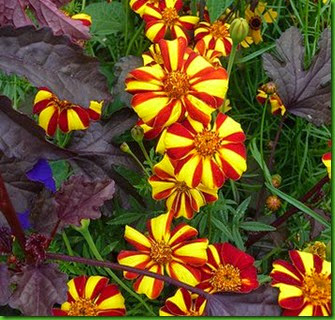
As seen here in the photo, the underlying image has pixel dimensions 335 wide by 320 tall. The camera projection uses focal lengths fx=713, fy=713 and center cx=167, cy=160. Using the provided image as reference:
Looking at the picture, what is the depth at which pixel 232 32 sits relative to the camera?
89 cm

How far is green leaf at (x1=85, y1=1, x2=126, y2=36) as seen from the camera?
4.01 feet

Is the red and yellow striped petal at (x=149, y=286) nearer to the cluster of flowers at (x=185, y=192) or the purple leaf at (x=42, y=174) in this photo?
the cluster of flowers at (x=185, y=192)

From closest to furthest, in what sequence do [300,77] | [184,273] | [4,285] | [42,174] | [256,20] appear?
[4,285]
[184,273]
[42,174]
[300,77]
[256,20]

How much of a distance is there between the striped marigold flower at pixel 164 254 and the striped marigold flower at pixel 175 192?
0.10ft

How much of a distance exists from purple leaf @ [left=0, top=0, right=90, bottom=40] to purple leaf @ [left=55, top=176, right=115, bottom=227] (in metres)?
0.17

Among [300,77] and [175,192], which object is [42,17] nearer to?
[175,192]

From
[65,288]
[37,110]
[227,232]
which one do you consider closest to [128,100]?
[37,110]

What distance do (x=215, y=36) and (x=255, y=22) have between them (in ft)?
0.45

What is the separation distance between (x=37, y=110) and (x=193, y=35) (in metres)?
0.32

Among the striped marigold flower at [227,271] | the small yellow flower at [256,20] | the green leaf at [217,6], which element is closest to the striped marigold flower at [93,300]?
the striped marigold flower at [227,271]

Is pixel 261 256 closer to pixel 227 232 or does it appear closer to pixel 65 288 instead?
pixel 227 232

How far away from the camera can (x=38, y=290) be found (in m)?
0.74

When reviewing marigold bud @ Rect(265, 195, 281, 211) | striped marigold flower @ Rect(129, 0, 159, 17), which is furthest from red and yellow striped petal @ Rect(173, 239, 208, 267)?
striped marigold flower @ Rect(129, 0, 159, 17)

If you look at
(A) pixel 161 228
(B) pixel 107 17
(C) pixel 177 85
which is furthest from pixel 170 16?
(A) pixel 161 228
